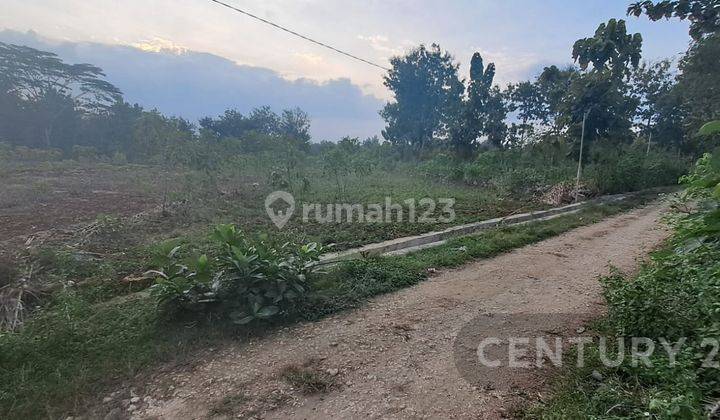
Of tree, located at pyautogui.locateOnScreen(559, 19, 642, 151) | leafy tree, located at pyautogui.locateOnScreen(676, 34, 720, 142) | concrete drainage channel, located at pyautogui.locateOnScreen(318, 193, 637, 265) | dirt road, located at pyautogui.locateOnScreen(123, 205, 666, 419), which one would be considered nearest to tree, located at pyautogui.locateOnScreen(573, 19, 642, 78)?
tree, located at pyautogui.locateOnScreen(559, 19, 642, 151)

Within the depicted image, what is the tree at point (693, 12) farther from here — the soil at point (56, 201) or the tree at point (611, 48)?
the soil at point (56, 201)

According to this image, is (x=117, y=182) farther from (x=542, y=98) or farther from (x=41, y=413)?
(x=542, y=98)

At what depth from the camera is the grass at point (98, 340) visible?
218 cm

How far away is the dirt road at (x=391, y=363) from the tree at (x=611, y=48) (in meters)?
12.7

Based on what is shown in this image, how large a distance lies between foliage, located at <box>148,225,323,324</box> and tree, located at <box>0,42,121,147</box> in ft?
85.9

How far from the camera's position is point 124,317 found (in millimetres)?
2895

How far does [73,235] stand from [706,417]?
20.6 ft

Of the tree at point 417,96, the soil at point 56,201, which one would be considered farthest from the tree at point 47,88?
the tree at point 417,96

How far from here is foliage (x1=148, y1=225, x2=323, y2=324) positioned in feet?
9.52

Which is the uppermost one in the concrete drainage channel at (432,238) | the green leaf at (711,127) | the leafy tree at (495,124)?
the leafy tree at (495,124)

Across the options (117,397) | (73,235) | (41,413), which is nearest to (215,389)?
(117,397)

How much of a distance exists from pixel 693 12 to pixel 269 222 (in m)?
13.5

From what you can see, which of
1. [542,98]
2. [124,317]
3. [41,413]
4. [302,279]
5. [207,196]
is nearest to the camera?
[41,413]

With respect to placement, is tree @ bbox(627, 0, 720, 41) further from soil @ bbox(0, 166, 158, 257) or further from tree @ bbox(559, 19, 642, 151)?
soil @ bbox(0, 166, 158, 257)
